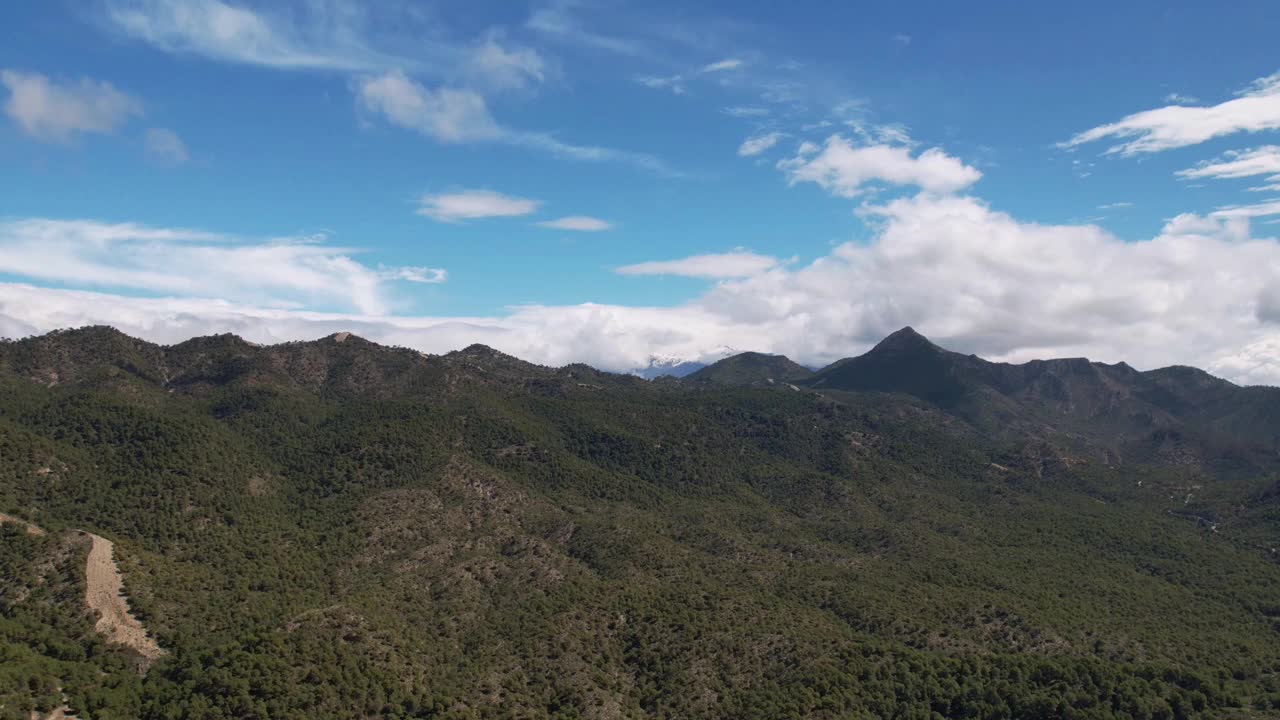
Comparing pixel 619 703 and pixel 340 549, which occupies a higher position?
pixel 340 549

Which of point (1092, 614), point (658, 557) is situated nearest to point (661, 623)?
point (658, 557)

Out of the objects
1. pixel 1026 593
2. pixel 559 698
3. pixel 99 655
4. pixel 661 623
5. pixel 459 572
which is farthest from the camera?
pixel 1026 593

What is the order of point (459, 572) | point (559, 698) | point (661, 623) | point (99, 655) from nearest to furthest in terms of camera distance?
point (99, 655) < point (559, 698) < point (661, 623) < point (459, 572)

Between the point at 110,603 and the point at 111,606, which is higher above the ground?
the point at 110,603

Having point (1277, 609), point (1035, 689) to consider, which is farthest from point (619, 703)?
point (1277, 609)

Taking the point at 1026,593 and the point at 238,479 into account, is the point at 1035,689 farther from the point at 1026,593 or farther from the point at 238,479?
the point at 238,479

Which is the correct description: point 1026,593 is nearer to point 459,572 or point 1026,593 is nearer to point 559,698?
point 559,698

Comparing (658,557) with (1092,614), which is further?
(658,557)

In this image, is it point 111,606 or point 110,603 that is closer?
point 111,606

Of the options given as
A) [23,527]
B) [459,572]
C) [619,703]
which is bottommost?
[619,703]
